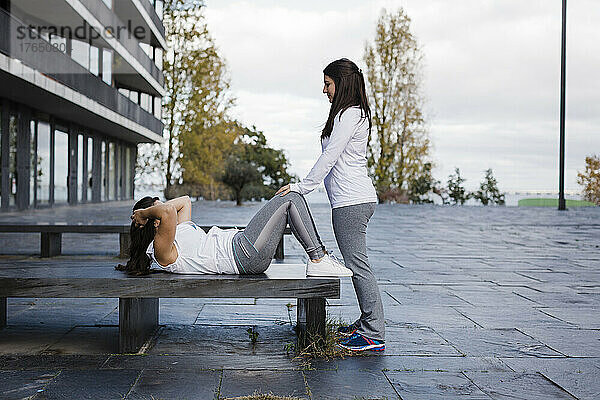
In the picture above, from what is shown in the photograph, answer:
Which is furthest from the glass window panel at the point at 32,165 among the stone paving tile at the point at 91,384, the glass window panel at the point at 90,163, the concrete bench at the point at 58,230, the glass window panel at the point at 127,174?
the stone paving tile at the point at 91,384

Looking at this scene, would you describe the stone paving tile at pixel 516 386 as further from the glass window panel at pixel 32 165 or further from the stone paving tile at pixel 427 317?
the glass window panel at pixel 32 165

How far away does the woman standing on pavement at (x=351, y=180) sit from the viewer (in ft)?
14.4

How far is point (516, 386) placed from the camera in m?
3.71

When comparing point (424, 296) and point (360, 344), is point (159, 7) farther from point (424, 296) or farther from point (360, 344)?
point (360, 344)

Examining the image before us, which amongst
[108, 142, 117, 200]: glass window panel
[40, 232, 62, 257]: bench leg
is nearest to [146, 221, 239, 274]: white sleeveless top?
[40, 232, 62, 257]: bench leg

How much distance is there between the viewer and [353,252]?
14.8 feet

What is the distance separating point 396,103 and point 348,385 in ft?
115

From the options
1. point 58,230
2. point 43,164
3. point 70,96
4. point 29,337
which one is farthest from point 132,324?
point 43,164

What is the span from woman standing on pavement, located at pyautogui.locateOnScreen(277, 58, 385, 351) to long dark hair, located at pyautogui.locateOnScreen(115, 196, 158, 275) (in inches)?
36.3

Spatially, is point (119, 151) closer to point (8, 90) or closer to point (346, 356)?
point (8, 90)

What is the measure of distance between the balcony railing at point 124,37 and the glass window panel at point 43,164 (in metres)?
4.38

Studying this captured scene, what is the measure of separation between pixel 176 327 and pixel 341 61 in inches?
89.7

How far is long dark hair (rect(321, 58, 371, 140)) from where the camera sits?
444cm

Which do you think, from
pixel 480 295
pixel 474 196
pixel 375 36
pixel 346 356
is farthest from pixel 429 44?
pixel 346 356
